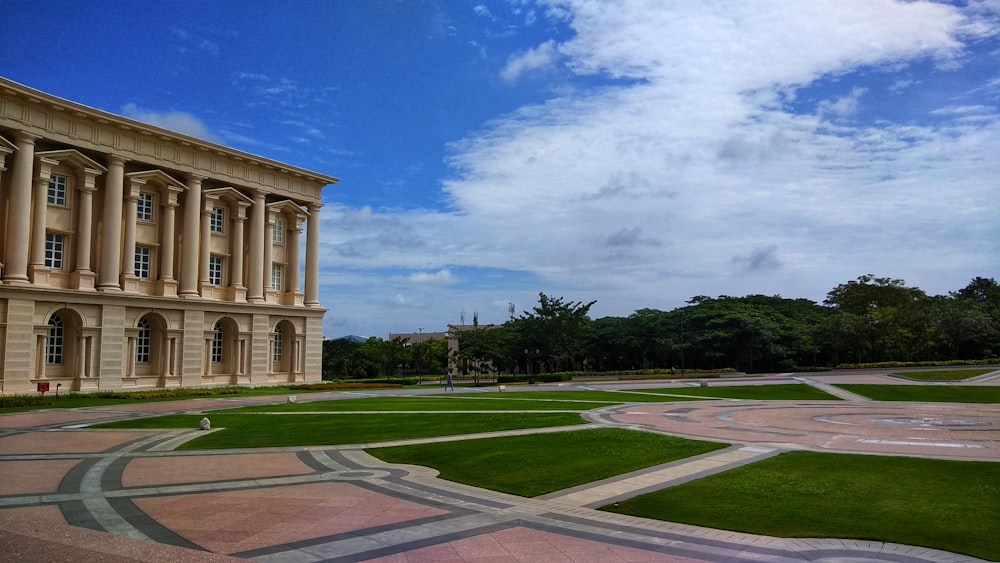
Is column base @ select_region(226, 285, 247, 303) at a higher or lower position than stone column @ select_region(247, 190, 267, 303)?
lower

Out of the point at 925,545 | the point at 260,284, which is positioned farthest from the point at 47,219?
the point at 925,545

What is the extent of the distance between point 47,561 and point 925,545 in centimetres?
1032

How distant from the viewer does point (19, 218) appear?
41.4 meters

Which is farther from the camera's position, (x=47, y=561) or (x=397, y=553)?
(x=397, y=553)

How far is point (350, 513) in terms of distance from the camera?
33.9 ft

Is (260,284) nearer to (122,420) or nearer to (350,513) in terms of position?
(122,420)

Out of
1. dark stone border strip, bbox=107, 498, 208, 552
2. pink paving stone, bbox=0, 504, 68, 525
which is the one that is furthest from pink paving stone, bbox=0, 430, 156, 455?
dark stone border strip, bbox=107, 498, 208, 552

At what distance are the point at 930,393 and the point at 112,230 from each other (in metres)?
54.3

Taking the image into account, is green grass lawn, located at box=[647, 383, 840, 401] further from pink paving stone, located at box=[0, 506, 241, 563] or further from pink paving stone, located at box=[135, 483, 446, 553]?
pink paving stone, located at box=[0, 506, 241, 563]

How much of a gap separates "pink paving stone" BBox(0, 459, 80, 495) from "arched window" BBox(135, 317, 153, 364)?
36.8m

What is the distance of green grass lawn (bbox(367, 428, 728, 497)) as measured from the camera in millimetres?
12945

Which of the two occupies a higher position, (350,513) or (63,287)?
(63,287)

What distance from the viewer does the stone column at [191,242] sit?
2019 inches

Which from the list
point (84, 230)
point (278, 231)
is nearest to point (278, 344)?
point (278, 231)
